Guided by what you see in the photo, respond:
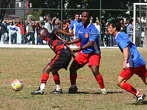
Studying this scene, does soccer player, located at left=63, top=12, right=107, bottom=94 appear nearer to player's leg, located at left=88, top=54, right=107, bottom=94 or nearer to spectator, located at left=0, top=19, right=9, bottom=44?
player's leg, located at left=88, top=54, right=107, bottom=94

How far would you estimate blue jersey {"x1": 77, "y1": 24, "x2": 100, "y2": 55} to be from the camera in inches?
513

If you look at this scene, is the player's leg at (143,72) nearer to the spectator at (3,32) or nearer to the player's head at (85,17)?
the player's head at (85,17)

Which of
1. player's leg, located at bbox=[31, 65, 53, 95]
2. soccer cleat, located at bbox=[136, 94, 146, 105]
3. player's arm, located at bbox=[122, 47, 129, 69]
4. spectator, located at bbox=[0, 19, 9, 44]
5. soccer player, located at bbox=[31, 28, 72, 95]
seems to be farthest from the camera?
spectator, located at bbox=[0, 19, 9, 44]

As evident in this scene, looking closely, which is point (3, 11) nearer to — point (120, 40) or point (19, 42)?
point (19, 42)

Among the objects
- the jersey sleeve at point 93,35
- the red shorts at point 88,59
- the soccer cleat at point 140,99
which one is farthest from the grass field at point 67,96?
the jersey sleeve at point 93,35

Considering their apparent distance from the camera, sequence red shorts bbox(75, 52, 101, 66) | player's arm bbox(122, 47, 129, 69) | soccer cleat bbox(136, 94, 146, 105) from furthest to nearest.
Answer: red shorts bbox(75, 52, 101, 66) → soccer cleat bbox(136, 94, 146, 105) → player's arm bbox(122, 47, 129, 69)

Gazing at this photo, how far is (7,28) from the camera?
4044 centimetres

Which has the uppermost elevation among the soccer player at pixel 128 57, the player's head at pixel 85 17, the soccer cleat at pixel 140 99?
the player's head at pixel 85 17

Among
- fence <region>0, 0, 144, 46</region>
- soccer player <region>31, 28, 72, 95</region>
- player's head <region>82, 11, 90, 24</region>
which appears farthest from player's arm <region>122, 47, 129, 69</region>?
fence <region>0, 0, 144, 46</region>

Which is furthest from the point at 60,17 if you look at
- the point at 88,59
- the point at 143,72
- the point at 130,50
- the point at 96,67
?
the point at 130,50

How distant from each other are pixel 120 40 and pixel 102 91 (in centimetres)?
246

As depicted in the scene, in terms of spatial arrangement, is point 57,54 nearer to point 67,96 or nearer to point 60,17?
point 67,96

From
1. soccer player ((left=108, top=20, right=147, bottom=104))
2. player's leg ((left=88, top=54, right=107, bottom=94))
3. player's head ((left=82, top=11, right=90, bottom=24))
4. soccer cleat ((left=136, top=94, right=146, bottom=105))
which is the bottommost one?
soccer cleat ((left=136, top=94, right=146, bottom=105))

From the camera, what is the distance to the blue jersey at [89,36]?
13.0m
